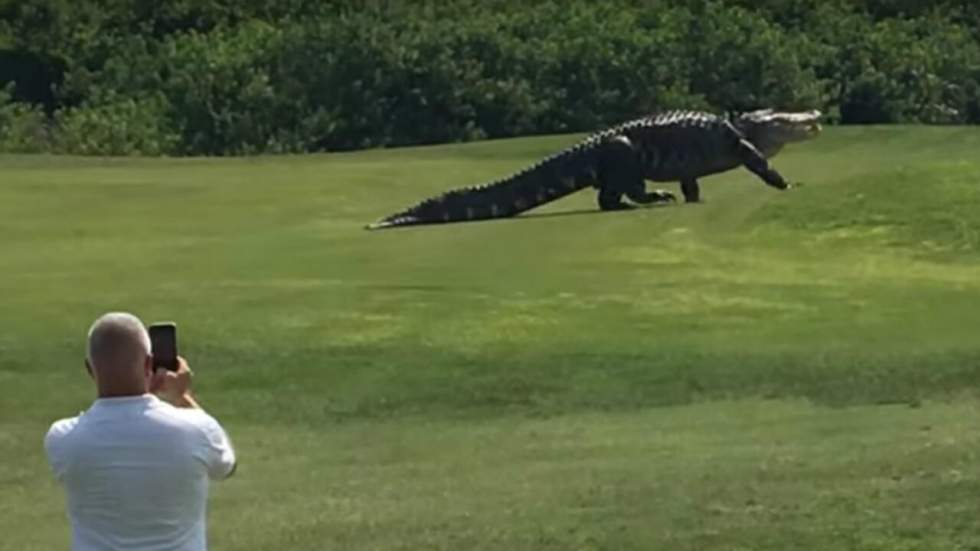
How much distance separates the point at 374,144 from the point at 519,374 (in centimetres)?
2211

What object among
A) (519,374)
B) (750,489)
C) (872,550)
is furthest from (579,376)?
(872,550)

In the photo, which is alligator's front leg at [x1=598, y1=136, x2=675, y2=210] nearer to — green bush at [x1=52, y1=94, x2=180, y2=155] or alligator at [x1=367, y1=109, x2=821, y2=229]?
alligator at [x1=367, y1=109, x2=821, y2=229]

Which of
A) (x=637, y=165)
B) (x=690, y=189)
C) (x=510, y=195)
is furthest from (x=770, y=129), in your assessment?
(x=510, y=195)

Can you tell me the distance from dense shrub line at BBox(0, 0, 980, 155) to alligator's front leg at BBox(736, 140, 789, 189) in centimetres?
1408

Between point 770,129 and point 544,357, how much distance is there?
Result: 8.43m

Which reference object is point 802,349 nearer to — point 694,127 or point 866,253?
point 866,253

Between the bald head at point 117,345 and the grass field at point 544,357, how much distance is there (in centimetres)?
293

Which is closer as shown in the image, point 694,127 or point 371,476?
point 371,476

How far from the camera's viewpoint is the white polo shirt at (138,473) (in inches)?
215

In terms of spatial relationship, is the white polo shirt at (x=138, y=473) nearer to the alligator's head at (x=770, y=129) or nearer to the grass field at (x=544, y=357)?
the grass field at (x=544, y=357)

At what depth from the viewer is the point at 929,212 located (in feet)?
58.0

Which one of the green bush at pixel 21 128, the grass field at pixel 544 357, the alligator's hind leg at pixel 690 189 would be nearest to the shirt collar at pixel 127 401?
the grass field at pixel 544 357

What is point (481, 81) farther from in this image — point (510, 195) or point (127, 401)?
point (127, 401)

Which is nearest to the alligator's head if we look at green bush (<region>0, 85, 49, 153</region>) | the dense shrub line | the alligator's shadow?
the alligator's shadow
